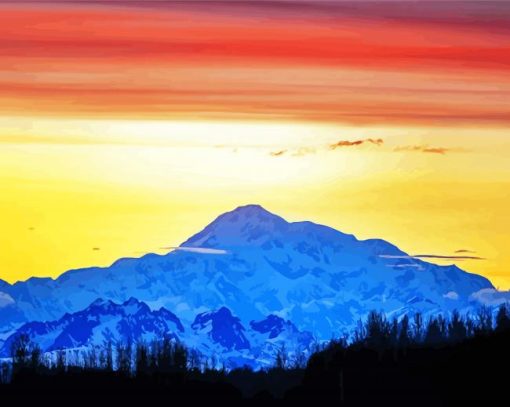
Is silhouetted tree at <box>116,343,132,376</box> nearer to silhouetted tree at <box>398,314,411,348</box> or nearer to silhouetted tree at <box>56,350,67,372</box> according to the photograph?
silhouetted tree at <box>56,350,67,372</box>

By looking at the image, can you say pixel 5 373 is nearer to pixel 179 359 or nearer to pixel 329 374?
pixel 329 374

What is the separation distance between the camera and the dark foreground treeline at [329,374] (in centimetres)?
5147

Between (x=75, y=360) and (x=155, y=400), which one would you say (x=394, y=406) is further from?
(x=75, y=360)

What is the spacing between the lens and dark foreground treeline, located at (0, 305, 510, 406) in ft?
169

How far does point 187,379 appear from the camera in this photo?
227 ft

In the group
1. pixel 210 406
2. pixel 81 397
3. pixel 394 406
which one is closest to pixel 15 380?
pixel 81 397

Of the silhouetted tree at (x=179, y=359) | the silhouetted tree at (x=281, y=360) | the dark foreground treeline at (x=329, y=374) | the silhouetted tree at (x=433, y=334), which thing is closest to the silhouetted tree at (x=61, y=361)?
the dark foreground treeline at (x=329, y=374)

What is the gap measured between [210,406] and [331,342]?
16.1 meters

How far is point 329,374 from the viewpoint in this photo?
60250 millimetres

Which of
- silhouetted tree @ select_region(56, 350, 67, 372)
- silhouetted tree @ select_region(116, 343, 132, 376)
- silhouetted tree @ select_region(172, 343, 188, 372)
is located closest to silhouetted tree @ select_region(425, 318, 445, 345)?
silhouetted tree @ select_region(172, 343, 188, 372)

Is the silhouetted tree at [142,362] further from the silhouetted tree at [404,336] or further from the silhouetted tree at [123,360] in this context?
the silhouetted tree at [404,336]

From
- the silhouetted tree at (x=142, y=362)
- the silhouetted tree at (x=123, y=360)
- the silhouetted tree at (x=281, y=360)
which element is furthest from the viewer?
the silhouetted tree at (x=142, y=362)

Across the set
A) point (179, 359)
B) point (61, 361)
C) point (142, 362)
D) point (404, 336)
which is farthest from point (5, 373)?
point (179, 359)

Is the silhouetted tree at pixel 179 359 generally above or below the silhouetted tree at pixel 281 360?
above
